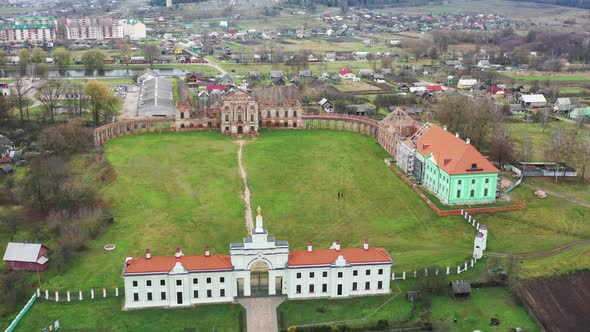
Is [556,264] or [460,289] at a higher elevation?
[460,289]

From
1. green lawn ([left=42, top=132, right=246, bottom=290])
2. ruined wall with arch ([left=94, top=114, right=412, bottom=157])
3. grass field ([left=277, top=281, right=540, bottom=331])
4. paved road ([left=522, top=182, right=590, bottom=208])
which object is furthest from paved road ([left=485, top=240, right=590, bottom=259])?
ruined wall with arch ([left=94, top=114, right=412, bottom=157])

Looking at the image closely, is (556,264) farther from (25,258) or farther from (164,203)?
(25,258)

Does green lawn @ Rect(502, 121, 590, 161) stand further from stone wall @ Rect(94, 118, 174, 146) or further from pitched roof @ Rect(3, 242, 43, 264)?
pitched roof @ Rect(3, 242, 43, 264)

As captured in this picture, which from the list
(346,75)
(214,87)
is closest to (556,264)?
(214,87)

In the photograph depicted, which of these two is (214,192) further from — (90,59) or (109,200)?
(90,59)

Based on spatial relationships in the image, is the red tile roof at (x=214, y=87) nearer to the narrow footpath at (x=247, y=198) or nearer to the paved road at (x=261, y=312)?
the narrow footpath at (x=247, y=198)

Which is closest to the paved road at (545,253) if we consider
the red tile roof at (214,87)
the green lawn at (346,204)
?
the green lawn at (346,204)
